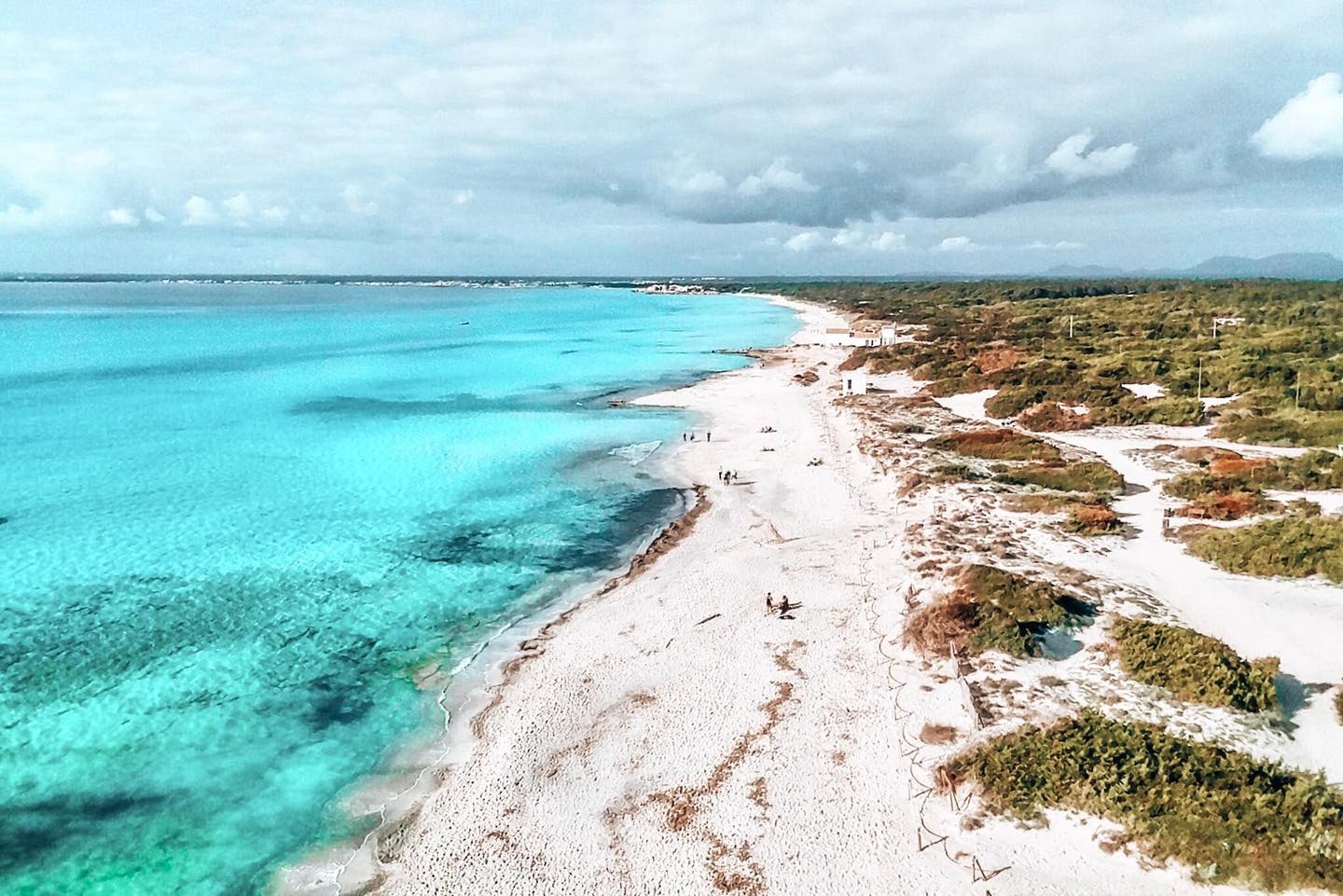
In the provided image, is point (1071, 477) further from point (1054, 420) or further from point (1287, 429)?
point (1287, 429)

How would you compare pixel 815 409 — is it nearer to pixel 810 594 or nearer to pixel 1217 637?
pixel 810 594

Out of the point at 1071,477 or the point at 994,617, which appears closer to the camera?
the point at 994,617

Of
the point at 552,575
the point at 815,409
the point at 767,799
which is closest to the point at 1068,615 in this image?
the point at 767,799

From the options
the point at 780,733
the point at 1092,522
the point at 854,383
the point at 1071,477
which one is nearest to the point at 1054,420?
the point at 1071,477

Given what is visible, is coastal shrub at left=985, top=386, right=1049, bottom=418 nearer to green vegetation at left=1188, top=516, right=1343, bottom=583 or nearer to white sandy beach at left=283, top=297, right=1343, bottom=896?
white sandy beach at left=283, top=297, right=1343, bottom=896

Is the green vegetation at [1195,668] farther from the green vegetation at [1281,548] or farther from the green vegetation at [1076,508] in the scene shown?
the green vegetation at [1076,508]

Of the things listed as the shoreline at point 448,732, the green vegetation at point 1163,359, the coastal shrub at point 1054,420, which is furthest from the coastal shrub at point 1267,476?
the shoreline at point 448,732
